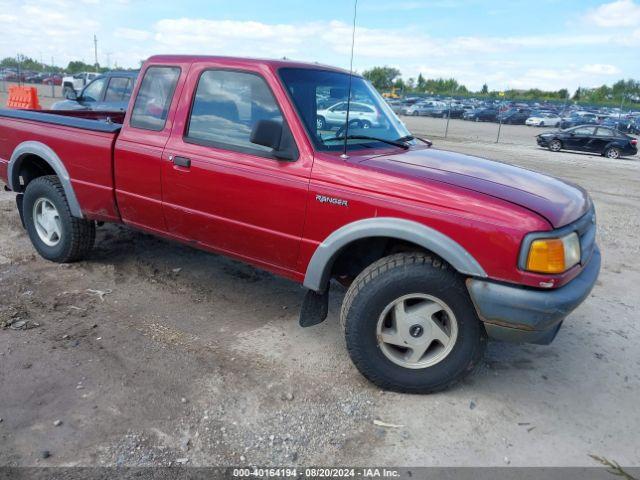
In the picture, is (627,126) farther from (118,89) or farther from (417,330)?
(417,330)

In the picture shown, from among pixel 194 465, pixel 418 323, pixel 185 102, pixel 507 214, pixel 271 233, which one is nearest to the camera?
pixel 194 465

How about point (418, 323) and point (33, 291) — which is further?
point (33, 291)

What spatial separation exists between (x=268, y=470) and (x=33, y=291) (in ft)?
9.44

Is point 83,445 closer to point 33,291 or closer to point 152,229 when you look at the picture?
point 152,229

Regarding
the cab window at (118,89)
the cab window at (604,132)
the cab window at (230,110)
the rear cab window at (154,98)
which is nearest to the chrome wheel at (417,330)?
the cab window at (230,110)

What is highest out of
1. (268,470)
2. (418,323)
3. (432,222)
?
(432,222)

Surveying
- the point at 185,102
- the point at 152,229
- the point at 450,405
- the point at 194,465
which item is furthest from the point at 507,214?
the point at 152,229

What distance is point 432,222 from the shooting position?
111 inches

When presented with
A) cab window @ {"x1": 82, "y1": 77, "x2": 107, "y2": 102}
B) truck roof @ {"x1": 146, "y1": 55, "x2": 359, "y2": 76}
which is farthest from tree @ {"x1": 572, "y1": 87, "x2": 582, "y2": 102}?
truck roof @ {"x1": 146, "y1": 55, "x2": 359, "y2": 76}

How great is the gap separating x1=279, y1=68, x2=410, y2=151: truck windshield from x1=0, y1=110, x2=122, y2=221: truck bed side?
165cm

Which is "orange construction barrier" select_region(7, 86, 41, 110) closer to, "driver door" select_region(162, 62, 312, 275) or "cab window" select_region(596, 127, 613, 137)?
"driver door" select_region(162, 62, 312, 275)

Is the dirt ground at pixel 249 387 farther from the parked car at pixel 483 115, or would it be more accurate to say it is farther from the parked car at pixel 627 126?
the parked car at pixel 483 115

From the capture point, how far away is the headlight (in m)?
2.64

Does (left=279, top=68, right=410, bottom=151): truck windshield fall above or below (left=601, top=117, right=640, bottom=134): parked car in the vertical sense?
above
